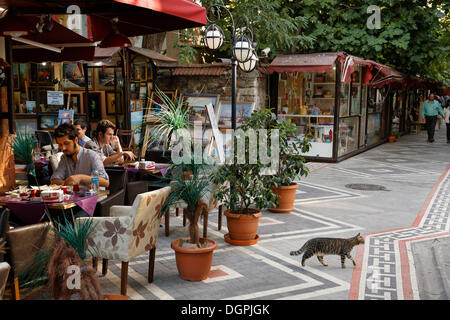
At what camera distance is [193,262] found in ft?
14.6

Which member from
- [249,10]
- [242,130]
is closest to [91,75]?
[249,10]

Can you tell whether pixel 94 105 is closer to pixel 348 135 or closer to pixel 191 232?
pixel 348 135

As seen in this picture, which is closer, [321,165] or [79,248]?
[79,248]

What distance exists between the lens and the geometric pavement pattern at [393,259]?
14.3 ft

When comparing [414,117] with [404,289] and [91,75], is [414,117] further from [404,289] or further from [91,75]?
[404,289]

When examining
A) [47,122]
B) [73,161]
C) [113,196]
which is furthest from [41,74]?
[113,196]

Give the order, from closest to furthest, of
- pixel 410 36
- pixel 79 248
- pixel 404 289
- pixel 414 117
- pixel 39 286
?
pixel 79 248 → pixel 39 286 → pixel 404 289 → pixel 410 36 → pixel 414 117

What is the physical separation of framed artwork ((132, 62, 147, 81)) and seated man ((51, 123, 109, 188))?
762 cm

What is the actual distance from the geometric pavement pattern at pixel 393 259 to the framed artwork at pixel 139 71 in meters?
8.29

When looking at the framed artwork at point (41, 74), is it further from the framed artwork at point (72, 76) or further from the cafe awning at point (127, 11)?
the cafe awning at point (127, 11)

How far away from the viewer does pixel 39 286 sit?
3516 millimetres

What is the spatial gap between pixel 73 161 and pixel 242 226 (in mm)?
2196

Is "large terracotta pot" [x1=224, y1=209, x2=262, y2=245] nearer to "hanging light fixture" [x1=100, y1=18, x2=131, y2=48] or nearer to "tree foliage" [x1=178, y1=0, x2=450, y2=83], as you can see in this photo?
"hanging light fixture" [x1=100, y1=18, x2=131, y2=48]
